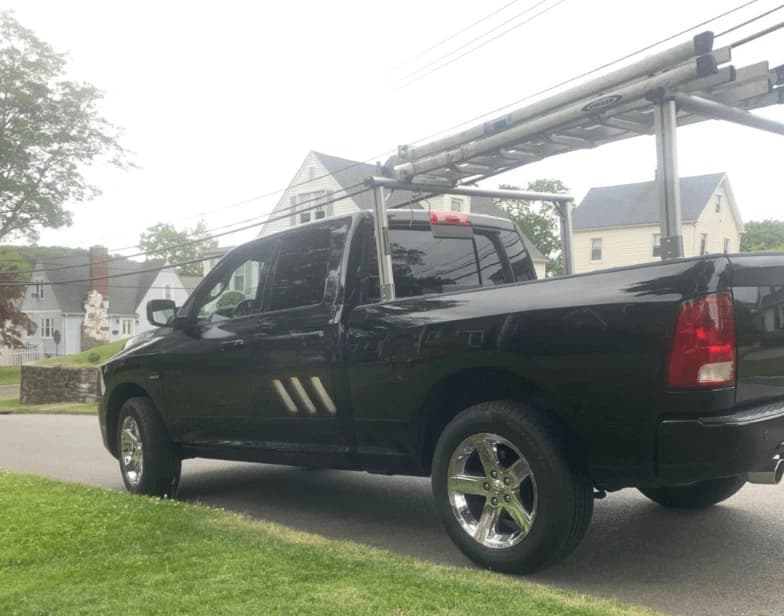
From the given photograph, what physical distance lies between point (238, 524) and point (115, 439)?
234cm

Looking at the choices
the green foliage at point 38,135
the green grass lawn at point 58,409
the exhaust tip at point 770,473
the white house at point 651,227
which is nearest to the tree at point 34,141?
the green foliage at point 38,135

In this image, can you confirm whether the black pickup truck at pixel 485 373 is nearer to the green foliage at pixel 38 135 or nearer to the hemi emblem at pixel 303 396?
the hemi emblem at pixel 303 396

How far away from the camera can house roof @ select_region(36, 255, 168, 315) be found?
54.1 m

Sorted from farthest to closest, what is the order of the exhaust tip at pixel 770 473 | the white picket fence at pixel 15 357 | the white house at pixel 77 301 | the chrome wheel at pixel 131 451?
the white house at pixel 77 301 → the white picket fence at pixel 15 357 → the chrome wheel at pixel 131 451 → the exhaust tip at pixel 770 473

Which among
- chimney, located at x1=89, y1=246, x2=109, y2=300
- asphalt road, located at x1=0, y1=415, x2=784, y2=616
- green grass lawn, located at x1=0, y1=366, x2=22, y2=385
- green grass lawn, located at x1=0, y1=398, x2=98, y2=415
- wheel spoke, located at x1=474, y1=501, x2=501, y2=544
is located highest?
chimney, located at x1=89, y1=246, x2=109, y2=300

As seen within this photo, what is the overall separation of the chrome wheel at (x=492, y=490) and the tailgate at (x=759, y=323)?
1116 mm

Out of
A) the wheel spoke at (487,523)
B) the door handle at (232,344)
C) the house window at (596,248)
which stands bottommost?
the wheel spoke at (487,523)

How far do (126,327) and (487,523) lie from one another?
5598 centimetres

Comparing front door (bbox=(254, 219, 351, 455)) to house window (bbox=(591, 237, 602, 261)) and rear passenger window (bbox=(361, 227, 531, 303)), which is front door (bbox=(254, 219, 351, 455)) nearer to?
rear passenger window (bbox=(361, 227, 531, 303))

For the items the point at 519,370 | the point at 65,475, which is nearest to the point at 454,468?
the point at 519,370

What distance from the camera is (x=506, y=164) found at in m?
5.35

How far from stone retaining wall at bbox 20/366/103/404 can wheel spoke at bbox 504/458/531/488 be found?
880 inches

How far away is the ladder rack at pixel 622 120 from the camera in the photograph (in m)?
3.84

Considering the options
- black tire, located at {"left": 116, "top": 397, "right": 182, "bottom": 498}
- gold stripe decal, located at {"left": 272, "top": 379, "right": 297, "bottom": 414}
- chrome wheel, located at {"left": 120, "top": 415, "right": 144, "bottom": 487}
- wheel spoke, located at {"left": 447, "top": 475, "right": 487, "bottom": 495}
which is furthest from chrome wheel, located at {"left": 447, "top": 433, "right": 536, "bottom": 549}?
chrome wheel, located at {"left": 120, "top": 415, "right": 144, "bottom": 487}
